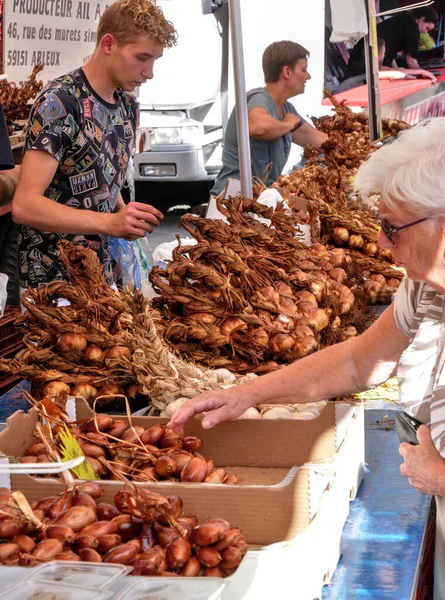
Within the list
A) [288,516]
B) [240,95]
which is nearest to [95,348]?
[288,516]

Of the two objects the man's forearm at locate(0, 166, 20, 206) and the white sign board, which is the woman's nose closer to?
the man's forearm at locate(0, 166, 20, 206)

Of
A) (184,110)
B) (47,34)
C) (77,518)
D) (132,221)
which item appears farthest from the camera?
(184,110)

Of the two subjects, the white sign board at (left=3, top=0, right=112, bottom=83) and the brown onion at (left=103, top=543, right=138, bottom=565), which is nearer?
the brown onion at (left=103, top=543, right=138, bottom=565)

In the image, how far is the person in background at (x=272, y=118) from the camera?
5.17 m

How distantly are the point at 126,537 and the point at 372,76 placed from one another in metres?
3.22

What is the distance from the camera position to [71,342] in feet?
8.05

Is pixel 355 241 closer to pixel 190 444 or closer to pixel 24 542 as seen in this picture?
pixel 190 444

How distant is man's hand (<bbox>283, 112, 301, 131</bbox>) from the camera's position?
526cm

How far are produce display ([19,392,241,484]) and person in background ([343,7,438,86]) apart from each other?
26.8 feet

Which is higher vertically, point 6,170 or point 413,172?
point 413,172

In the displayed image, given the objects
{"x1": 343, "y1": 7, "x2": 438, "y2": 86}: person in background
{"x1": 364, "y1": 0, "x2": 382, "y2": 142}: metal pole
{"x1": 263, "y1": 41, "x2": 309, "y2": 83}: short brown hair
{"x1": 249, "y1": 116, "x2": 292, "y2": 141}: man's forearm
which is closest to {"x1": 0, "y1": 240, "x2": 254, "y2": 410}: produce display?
{"x1": 364, "y1": 0, "x2": 382, "y2": 142}: metal pole

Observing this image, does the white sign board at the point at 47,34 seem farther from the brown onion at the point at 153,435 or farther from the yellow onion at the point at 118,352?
the brown onion at the point at 153,435

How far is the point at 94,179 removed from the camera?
3180 mm

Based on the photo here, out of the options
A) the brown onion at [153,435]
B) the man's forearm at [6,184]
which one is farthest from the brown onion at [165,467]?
the man's forearm at [6,184]
